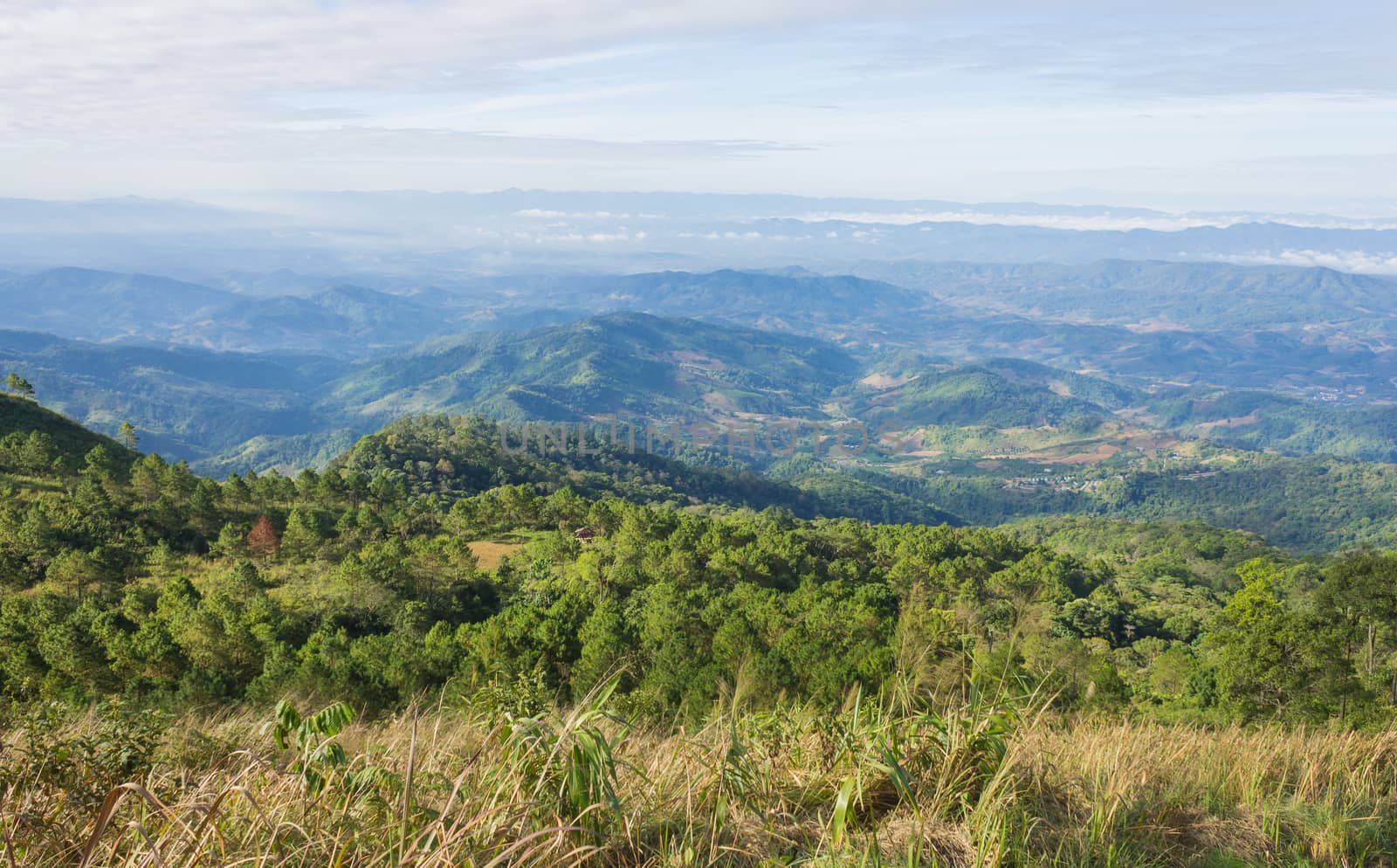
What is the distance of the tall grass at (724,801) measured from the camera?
2799 mm

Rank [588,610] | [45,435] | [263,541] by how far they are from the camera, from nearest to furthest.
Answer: [588,610]
[263,541]
[45,435]

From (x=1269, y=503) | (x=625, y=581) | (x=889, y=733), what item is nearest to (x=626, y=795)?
(x=889, y=733)

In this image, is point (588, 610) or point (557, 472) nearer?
point (588, 610)

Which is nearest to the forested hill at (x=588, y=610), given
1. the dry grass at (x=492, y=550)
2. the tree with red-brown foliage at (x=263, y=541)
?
the tree with red-brown foliage at (x=263, y=541)

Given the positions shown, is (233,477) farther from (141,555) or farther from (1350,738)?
(1350,738)

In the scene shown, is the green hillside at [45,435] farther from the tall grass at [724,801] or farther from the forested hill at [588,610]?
the tall grass at [724,801]

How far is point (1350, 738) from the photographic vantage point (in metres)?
4.93

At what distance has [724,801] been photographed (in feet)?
10.7

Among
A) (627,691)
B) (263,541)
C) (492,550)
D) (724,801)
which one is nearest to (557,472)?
(492,550)

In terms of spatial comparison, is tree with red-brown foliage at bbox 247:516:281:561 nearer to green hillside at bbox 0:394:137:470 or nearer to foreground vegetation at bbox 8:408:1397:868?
foreground vegetation at bbox 8:408:1397:868

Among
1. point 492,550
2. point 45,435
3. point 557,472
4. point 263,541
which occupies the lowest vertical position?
point 557,472

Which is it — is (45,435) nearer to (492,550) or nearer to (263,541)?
(263,541)

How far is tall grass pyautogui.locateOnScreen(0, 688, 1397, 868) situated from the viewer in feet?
9.18

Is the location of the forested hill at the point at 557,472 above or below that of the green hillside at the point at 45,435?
below
